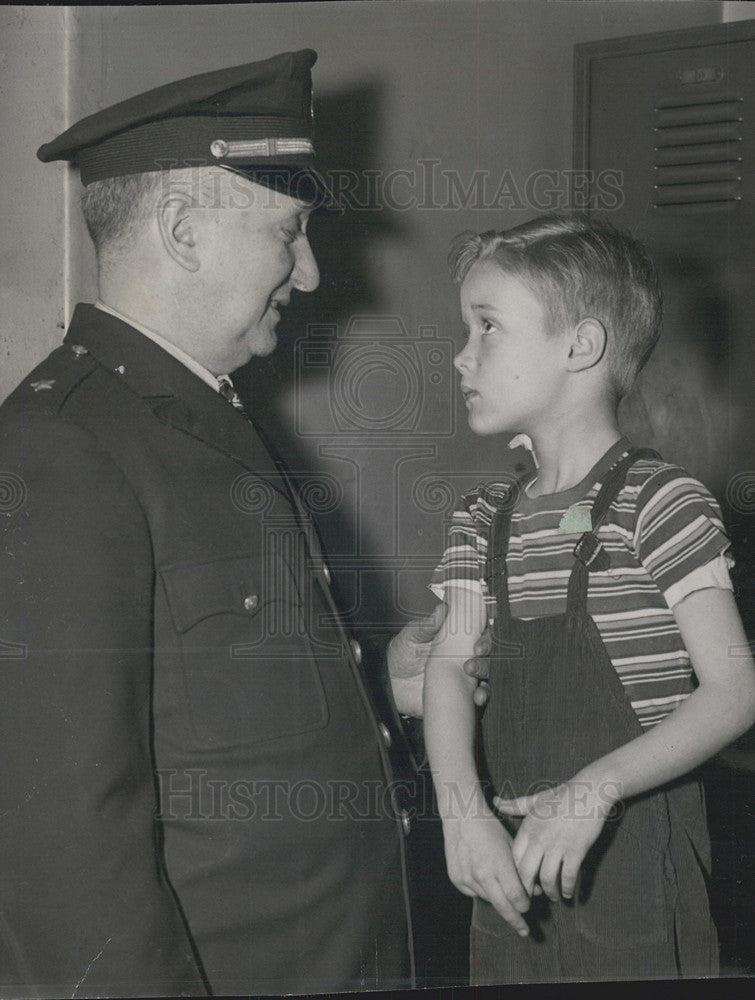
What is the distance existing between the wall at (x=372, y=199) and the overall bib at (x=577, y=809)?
176 mm

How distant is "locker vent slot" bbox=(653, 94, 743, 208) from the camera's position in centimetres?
154

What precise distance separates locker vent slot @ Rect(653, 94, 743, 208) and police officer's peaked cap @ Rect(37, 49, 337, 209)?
593mm

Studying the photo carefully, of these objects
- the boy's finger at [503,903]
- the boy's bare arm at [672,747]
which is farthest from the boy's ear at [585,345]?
the boy's finger at [503,903]

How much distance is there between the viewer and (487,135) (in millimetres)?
1468

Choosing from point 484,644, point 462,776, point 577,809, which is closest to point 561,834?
point 577,809

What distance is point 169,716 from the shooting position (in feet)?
3.69

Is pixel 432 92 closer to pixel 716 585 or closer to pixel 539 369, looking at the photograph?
pixel 539 369

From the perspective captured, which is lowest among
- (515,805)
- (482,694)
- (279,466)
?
(515,805)

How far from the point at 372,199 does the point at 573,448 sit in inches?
18.2

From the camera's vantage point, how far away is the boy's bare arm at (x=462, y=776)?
1.28m

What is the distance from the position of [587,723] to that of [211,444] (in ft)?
1.95

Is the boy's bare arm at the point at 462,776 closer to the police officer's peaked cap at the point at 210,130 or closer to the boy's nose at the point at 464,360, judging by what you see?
the boy's nose at the point at 464,360

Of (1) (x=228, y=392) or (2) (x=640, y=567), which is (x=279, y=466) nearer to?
(1) (x=228, y=392)

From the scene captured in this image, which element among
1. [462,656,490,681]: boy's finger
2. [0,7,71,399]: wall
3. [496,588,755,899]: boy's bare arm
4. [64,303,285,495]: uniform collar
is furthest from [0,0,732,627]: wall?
[496,588,755,899]: boy's bare arm
